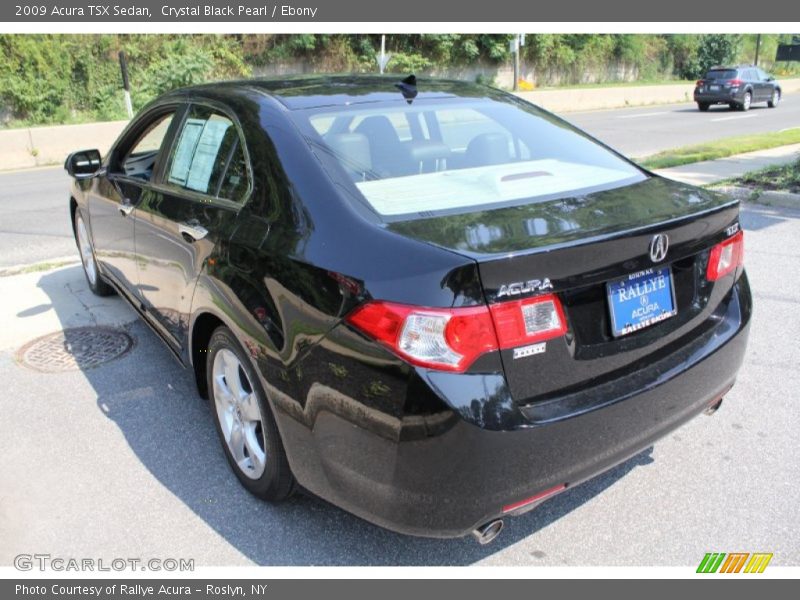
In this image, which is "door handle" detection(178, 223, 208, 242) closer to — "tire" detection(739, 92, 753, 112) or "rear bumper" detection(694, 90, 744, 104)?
"rear bumper" detection(694, 90, 744, 104)

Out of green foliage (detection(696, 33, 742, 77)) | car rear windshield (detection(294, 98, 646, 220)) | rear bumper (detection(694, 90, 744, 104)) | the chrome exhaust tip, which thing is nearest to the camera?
the chrome exhaust tip

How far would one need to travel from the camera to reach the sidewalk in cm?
956

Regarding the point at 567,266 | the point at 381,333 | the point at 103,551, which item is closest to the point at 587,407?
the point at 567,266

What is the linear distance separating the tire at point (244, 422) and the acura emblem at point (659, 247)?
1498 millimetres

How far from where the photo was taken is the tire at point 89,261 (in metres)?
5.28

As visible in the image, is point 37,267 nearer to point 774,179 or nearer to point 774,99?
point 774,179

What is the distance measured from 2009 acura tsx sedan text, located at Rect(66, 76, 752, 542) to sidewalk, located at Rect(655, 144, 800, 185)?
6.74 metres

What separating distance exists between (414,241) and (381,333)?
32cm

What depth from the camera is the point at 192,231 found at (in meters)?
Result: 3.09

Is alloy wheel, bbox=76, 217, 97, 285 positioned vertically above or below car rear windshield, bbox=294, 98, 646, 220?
below

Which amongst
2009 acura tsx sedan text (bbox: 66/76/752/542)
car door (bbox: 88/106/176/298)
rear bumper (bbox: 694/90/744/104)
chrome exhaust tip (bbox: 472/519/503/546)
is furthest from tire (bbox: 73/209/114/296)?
rear bumper (bbox: 694/90/744/104)

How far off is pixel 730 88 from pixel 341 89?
87.4ft

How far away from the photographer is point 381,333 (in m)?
2.05

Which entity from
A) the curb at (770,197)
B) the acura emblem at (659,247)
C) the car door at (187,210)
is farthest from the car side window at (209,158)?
the curb at (770,197)
